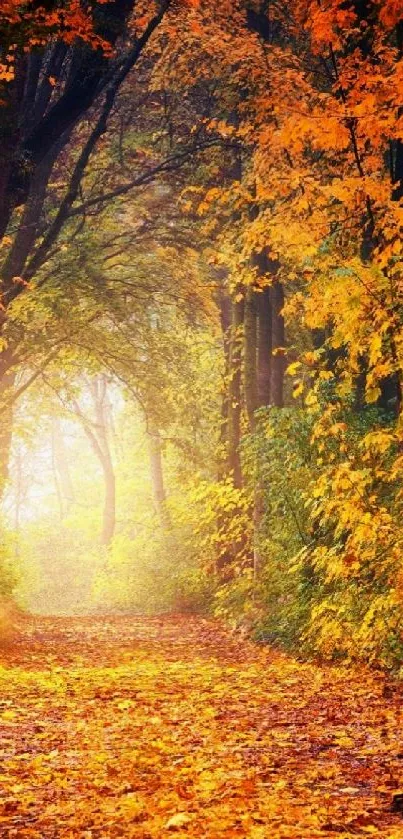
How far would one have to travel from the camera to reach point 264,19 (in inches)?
680

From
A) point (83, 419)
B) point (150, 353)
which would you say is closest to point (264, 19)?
point (150, 353)

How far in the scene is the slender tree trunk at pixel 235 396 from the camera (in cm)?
1892

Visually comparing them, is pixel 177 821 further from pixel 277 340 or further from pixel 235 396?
pixel 235 396

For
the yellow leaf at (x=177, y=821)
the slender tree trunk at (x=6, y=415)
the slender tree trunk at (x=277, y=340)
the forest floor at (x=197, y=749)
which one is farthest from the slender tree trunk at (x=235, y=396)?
the yellow leaf at (x=177, y=821)

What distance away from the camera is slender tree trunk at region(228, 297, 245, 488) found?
745 inches

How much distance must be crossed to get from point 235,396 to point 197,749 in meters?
13.1

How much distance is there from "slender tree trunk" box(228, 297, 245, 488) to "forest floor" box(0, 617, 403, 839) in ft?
22.3

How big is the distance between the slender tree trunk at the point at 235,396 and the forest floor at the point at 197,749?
679 centimetres

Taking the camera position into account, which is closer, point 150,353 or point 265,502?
point 265,502

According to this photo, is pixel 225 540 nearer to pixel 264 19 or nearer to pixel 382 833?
pixel 264 19

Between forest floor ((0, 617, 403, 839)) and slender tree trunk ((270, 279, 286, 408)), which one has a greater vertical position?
slender tree trunk ((270, 279, 286, 408))

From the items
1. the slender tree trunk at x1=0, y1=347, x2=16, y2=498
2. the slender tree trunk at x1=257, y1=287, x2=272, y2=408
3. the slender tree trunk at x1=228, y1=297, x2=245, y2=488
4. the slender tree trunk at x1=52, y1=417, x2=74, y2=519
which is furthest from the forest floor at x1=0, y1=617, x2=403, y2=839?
the slender tree trunk at x1=52, y1=417, x2=74, y2=519

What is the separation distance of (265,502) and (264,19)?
30.5 feet

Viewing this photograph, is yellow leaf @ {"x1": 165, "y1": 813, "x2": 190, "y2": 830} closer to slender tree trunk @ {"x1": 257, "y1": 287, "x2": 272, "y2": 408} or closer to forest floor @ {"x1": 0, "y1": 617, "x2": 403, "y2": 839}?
forest floor @ {"x1": 0, "y1": 617, "x2": 403, "y2": 839}
